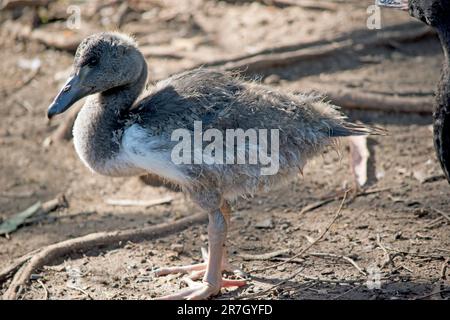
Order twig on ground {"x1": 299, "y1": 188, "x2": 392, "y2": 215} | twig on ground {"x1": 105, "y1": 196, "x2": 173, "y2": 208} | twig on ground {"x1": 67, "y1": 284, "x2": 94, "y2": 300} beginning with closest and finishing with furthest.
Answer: twig on ground {"x1": 67, "y1": 284, "x2": 94, "y2": 300}, twig on ground {"x1": 299, "y1": 188, "x2": 392, "y2": 215}, twig on ground {"x1": 105, "y1": 196, "x2": 173, "y2": 208}

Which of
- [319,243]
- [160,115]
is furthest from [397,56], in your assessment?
[160,115]

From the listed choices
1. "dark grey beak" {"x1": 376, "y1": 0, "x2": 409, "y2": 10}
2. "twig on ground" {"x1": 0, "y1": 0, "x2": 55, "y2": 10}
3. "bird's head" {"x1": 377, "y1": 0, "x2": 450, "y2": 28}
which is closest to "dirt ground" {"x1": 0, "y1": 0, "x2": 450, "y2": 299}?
"twig on ground" {"x1": 0, "y1": 0, "x2": 55, "y2": 10}

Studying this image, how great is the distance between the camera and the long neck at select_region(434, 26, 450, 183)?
4.59 metres

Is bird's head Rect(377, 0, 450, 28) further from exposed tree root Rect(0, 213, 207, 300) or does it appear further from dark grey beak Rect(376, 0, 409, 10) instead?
exposed tree root Rect(0, 213, 207, 300)

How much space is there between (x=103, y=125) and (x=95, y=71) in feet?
1.26

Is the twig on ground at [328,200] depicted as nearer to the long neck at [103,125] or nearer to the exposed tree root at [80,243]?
the exposed tree root at [80,243]

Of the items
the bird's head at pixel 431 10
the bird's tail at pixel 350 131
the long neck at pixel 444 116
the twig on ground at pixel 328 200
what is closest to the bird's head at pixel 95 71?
the bird's tail at pixel 350 131

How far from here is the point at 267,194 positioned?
6.21 m

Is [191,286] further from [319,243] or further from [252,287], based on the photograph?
[319,243]

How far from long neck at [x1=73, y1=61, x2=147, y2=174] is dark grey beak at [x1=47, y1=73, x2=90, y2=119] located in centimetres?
15

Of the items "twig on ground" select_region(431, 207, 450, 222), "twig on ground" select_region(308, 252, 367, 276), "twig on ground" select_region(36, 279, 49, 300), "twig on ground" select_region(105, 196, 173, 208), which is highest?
"twig on ground" select_region(431, 207, 450, 222)

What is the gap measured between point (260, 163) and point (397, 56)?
372 centimetres

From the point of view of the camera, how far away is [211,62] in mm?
7734

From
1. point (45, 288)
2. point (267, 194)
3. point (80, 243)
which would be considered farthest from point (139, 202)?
point (45, 288)
